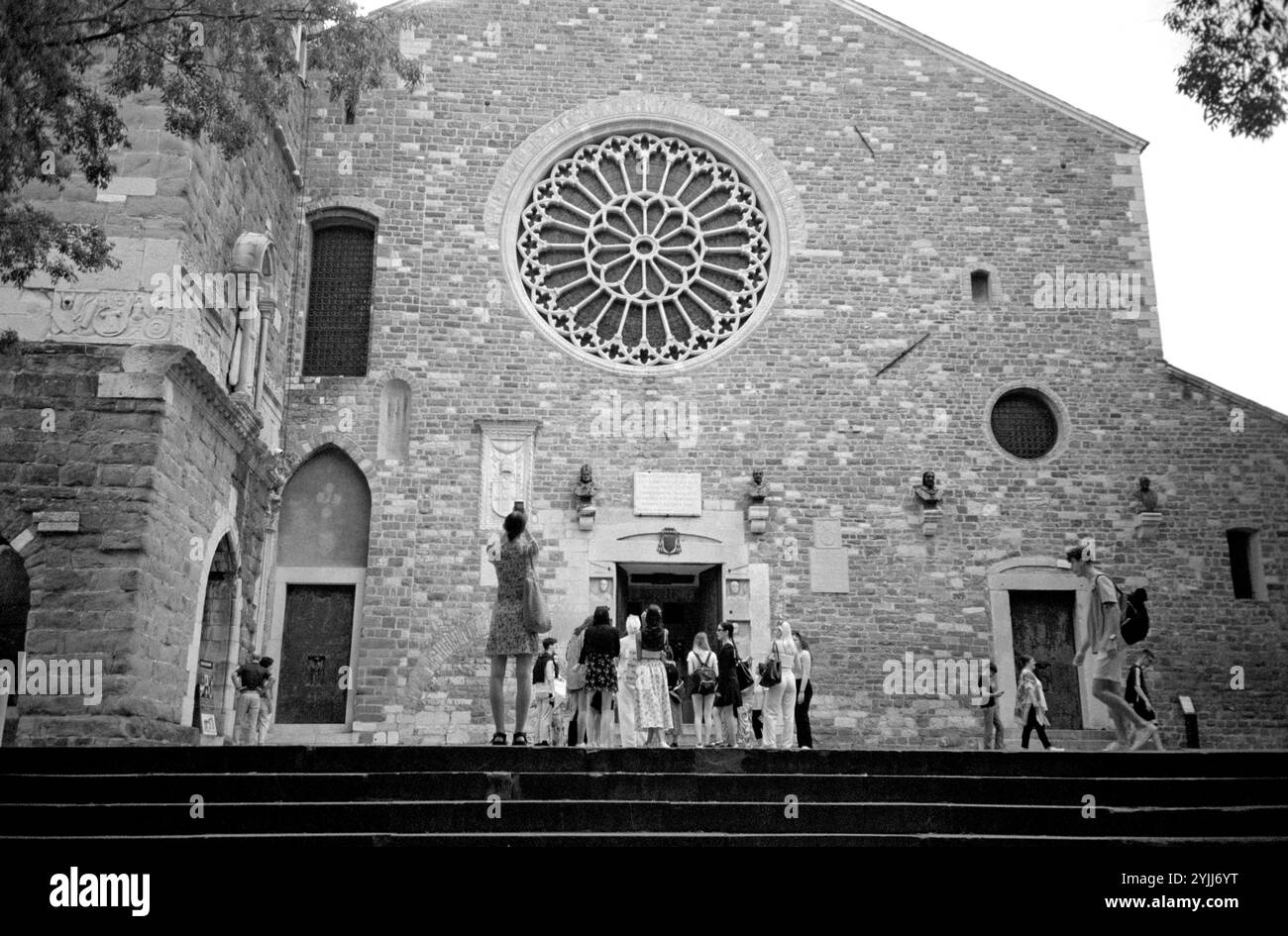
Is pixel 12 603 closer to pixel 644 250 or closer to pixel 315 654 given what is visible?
pixel 315 654

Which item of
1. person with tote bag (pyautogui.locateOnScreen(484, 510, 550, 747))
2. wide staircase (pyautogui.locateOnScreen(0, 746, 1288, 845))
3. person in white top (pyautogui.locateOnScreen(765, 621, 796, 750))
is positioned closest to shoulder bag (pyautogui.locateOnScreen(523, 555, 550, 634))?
person with tote bag (pyautogui.locateOnScreen(484, 510, 550, 747))

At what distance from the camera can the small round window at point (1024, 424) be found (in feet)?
55.6

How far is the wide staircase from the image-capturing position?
6.85 m

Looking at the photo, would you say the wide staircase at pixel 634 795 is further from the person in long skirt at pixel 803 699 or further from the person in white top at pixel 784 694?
the person in long skirt at pixel 803 699

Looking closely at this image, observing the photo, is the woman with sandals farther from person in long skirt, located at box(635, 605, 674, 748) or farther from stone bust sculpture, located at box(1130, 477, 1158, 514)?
stone bust sculpture, located at box(1130, 477, 1158, 514)

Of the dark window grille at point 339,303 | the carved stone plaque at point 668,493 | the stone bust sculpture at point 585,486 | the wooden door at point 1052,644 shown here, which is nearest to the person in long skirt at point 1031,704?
the wooden door at point 1052,644

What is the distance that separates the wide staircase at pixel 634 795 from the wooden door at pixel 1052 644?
757cm

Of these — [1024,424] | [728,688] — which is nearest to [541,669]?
[728,688]

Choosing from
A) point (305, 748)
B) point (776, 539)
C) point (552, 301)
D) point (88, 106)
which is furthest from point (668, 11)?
point (305, 748)

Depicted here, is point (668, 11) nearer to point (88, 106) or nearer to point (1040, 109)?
point (1040, 109)

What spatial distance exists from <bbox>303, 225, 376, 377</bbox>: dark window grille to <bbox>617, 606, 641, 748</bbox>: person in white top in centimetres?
634

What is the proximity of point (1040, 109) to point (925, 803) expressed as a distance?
44.3ft

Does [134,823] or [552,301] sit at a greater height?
[552,301]

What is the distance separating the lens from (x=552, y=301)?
17141mm
